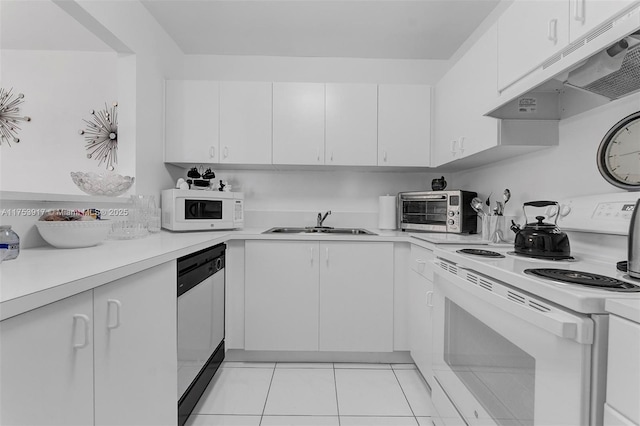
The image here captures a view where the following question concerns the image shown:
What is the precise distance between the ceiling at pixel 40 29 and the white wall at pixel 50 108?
0.08 meters

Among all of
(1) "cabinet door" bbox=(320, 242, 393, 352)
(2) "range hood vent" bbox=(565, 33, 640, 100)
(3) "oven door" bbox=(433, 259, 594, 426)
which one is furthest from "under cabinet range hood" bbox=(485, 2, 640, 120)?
(1) "cabinet door" bbox=(320, 242, 393, 352)

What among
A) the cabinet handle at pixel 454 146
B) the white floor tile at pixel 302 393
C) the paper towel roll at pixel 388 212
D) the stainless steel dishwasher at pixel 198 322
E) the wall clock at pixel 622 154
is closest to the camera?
the wall clock at pixel 622 154

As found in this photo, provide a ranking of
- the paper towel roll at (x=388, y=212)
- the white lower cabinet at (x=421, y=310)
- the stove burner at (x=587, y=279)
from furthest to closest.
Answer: the paper towel roll at (x=388, y=212), the white lower cabinet at (x=421, y=310), the stove burner at (x=587, y=279)

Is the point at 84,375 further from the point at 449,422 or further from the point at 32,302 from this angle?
the point at 449,422

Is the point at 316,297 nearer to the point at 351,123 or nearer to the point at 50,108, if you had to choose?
the point at 351,123

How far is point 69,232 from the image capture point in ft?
4.14

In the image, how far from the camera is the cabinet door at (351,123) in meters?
2.36

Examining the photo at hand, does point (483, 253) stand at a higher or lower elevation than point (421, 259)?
higher

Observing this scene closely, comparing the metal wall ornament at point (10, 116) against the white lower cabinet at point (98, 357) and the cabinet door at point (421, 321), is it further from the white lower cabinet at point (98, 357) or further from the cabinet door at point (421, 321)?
the cabinet door at point (421, 321)

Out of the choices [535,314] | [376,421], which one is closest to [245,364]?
[376,421]

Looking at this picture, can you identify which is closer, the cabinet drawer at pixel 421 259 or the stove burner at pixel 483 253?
the stove burner at pixel 483 253

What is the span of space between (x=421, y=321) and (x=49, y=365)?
1.71 m

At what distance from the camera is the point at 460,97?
6.20 feet

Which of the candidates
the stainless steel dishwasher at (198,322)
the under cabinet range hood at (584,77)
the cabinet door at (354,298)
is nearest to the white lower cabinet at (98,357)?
the stainless steel dishwasher at (198,322)
